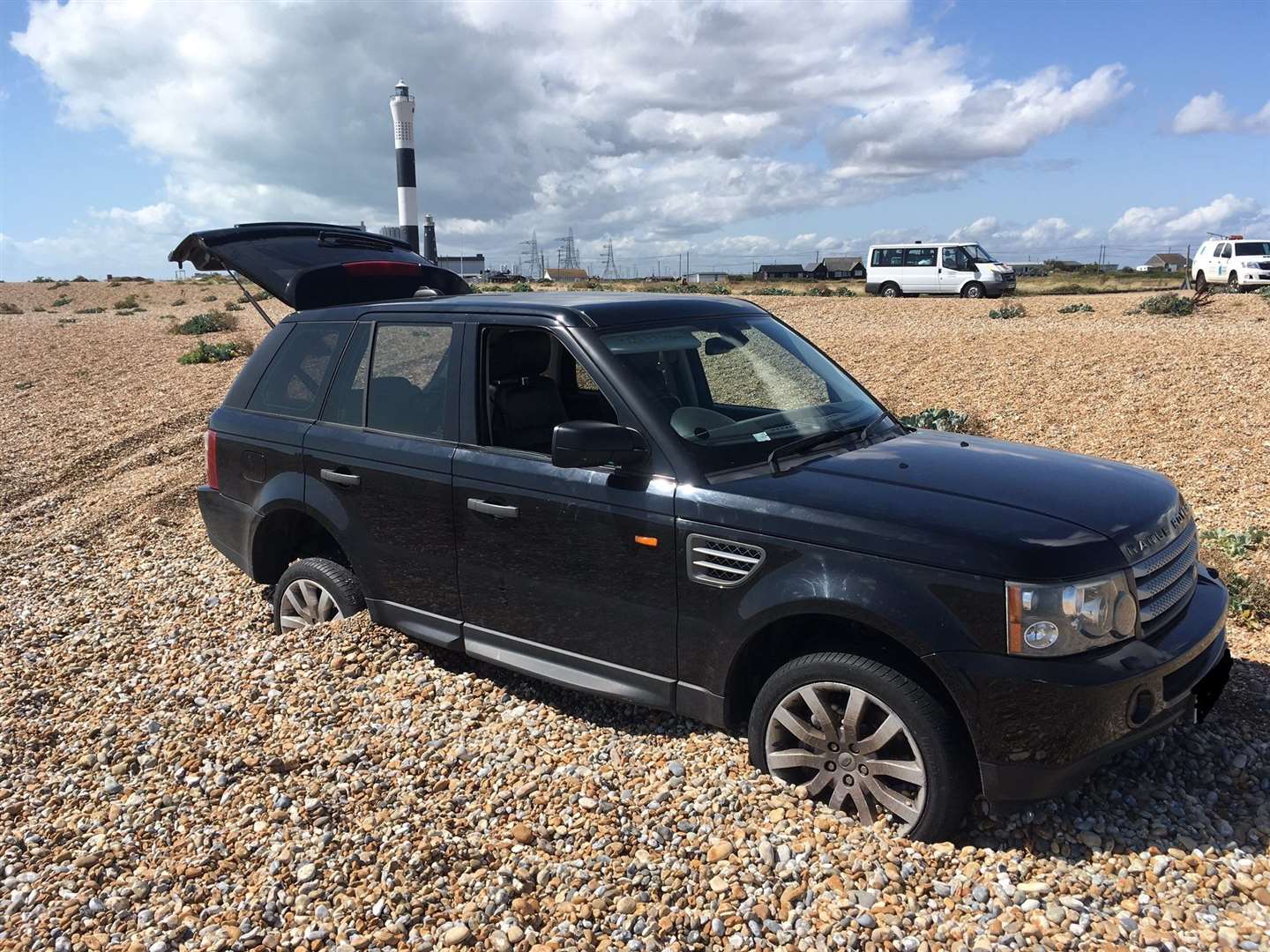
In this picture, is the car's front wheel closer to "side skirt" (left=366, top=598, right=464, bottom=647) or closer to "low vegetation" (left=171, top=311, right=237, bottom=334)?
"side skirt" (left=366, top=598, right=464, bottom=647)

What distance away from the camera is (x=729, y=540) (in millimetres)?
3451

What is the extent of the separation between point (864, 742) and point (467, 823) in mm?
1495

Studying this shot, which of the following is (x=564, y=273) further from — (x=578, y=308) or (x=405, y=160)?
(x=578, y=308)

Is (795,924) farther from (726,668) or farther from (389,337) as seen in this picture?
(389,337)

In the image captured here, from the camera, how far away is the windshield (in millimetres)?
3848

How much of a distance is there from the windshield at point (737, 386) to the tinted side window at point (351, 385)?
4.72 feet

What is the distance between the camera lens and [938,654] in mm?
3057

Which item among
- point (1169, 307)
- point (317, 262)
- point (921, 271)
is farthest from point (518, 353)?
point (921, 271)

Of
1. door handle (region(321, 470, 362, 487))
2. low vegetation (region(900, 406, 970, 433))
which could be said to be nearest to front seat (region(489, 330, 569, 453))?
door handle (region(321, 470, 362, 487))

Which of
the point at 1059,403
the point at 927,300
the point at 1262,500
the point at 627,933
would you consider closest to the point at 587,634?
the point at 627,933

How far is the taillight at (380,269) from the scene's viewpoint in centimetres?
589

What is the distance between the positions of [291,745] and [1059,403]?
8209 mm

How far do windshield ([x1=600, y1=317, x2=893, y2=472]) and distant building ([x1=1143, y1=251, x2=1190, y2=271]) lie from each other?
48568 millimetres

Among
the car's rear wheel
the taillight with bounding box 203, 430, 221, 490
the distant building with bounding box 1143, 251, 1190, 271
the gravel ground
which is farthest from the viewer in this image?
the distant building with bounding box 1143, 251, 1190, 271
